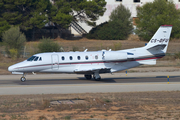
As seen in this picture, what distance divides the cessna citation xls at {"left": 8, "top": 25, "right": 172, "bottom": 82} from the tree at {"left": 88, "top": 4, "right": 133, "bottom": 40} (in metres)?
41.2

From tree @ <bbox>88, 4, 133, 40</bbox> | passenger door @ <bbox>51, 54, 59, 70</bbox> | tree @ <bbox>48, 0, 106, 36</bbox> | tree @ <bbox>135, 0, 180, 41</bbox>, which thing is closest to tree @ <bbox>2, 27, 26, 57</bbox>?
tree @ <bbox>48, 0, 106, 36</bbox>

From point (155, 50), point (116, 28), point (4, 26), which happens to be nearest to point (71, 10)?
point (116, 28)

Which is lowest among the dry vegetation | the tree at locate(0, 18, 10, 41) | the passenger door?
the dry vegetation

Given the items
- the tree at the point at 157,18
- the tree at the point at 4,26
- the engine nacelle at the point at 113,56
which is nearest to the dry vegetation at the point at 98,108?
the engine nacelle at the point at 113,56

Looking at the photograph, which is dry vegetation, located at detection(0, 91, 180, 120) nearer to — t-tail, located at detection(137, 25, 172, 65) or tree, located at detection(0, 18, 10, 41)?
t-tail, located at detection(137, 25, 172, 65)

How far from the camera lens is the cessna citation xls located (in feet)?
76.0

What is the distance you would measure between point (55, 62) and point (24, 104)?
10.3m

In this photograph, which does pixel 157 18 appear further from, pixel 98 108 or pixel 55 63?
pixel 98 108

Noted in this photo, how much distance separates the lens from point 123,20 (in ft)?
232

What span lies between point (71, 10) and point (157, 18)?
2165cm

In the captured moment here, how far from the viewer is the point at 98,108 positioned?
41.2 ft

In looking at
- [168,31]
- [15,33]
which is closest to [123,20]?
[15,33]

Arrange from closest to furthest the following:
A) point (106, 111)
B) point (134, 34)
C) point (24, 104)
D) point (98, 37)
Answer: point (106, 111) → point (24, 104) → point (98, 37) → point (134, 34)

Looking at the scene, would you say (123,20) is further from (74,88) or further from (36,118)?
(36,118)
